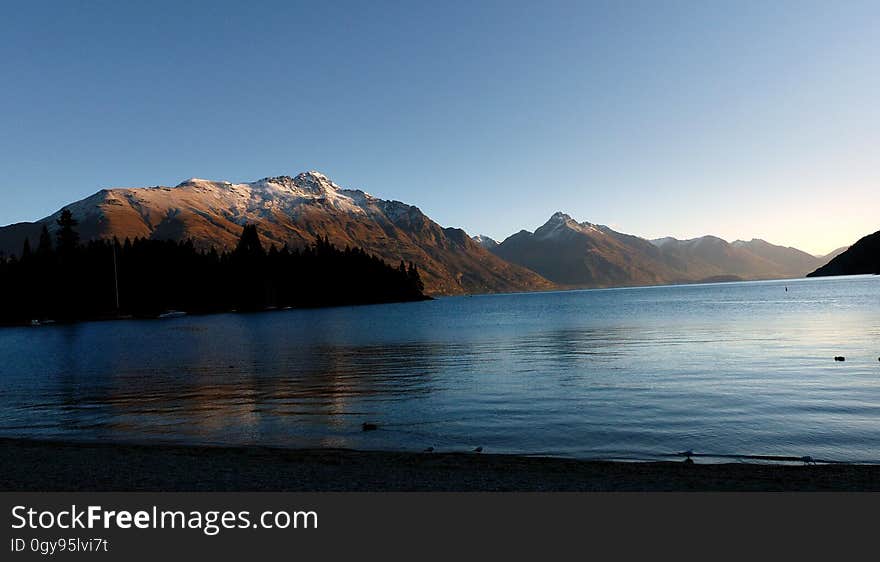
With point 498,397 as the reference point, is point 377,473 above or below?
above

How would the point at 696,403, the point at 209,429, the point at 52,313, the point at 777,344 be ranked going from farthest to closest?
the point at 52,313
the point at 777,344
the point at 696,403
the point at 209,429

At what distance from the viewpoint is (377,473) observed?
17.4 meters

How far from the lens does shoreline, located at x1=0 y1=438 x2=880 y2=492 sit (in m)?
15.5

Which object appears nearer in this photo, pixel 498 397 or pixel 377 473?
pixel 377 473

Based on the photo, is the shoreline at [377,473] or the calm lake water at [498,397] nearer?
the shoreline at [377,473]

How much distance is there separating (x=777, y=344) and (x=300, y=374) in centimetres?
4735

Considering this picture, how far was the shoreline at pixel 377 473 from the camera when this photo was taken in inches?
611

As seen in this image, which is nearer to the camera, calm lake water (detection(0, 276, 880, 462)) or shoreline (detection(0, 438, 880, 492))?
shoreline (detection(0, 438, 880, 492))
